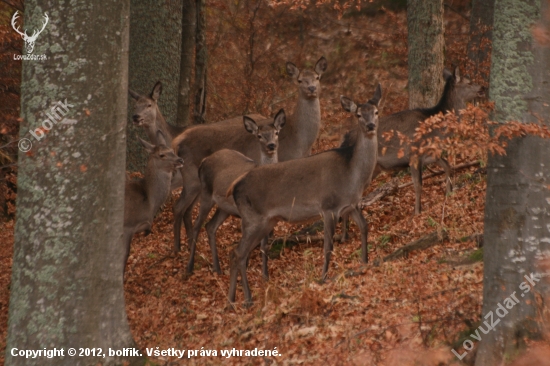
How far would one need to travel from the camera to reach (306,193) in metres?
10.3

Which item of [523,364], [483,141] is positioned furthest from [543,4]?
[523,364]

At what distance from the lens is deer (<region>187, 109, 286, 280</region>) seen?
11180 millimetres

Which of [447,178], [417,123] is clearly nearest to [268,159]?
[417,123]

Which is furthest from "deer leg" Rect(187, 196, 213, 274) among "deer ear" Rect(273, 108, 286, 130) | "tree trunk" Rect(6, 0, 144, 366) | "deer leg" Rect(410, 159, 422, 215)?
"tree trunk" Rect(6, 0, 144, 366)

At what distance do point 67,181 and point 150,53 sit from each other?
315 inches

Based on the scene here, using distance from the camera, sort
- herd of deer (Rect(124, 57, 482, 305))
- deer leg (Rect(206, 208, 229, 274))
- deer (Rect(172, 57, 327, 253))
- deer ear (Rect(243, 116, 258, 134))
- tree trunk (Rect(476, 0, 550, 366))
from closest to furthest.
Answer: tree trunk (Rect(476, 0, 550, 366)) → herd of deer (Rect(124, 57, 482, 305)) → deer leg (Rect(206, 208, 229, 274)) → deer ear (Rect(243, 116, 258, 134)) → deer (Rect(172, 57, 327, 253))

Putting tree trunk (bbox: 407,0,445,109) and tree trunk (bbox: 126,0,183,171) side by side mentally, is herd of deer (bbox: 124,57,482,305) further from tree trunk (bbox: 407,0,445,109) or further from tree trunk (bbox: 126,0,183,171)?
tree trunk (bbox: 126,0,183,171)

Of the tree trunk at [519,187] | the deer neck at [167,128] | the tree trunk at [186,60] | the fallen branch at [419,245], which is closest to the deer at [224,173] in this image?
the deer neck at [167,128]

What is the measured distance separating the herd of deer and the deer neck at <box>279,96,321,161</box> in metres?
0.02

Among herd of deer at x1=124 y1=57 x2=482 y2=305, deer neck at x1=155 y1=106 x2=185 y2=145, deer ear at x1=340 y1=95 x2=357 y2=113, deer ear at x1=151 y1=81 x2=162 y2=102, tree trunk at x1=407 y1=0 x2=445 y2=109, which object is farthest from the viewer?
→ tree trunk at x1=407 y1=0 x2=445 y2=109

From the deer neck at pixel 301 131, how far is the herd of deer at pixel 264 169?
0.02 metres

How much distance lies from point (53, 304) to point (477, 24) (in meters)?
12.1

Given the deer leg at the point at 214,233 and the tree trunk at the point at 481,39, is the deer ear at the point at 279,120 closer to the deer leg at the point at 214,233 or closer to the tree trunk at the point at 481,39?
the deer leg at the point at 214,233

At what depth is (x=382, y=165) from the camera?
12.8 meters
